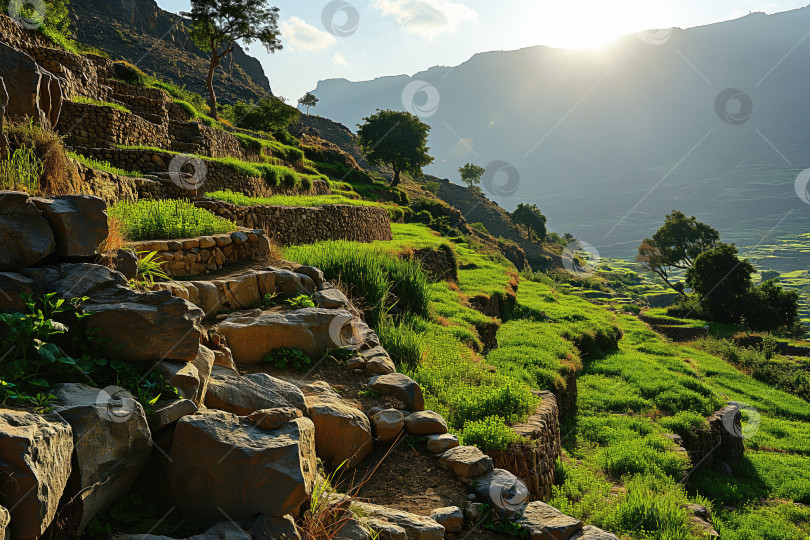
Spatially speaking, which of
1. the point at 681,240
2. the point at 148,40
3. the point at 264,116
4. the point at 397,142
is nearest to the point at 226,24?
the point at 264,116

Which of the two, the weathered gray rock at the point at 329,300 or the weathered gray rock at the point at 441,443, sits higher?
the weathered gray rock at the point at 329,300

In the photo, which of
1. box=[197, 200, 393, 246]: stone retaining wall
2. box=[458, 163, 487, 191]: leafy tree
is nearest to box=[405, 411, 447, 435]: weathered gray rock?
box=[197, 200, 393, 246]: stone retaining wall

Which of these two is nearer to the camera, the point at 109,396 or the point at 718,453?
the point at 109,396

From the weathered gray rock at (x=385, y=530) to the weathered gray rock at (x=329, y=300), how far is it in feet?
12.7

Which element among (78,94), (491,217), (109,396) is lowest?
(109,396)

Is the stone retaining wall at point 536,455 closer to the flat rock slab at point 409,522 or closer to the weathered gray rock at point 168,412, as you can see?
the flat rock slab at point 409,522

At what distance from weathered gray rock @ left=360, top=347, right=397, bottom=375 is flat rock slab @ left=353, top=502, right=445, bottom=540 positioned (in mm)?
2539


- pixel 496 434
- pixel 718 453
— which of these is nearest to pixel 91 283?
pixel 496 434

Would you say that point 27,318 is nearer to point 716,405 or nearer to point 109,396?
point 109,396

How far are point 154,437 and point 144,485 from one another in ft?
0.92

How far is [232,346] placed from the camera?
17.2 ft

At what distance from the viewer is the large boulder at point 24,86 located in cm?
565

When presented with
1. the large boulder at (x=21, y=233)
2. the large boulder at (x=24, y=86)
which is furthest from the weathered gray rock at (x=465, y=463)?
the large boulder at (x=24, y=86)

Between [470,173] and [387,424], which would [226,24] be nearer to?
[387,424]
